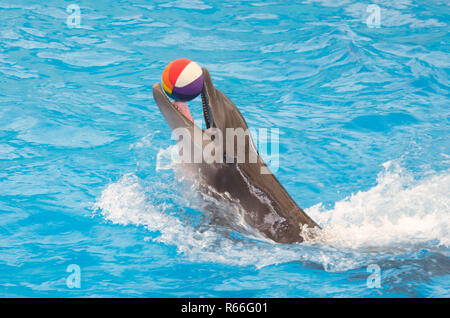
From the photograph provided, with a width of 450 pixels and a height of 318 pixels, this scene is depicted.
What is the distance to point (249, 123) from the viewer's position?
26.3 feet

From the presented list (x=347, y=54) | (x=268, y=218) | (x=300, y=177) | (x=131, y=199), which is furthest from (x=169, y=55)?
(x=268, y=218)

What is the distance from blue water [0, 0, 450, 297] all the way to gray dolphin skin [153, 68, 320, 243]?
0.18 meters

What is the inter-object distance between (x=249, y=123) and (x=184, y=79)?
A: 3.91 metres

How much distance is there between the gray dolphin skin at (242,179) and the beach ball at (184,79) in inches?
4.1

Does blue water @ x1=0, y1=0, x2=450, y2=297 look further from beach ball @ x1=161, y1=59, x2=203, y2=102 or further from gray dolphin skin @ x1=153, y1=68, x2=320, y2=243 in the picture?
beach ball @ x1=161, y1=59, x2=203, y2=102

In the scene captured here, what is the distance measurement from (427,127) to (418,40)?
360 centimetres

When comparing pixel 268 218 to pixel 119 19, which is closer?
pixel 268 218

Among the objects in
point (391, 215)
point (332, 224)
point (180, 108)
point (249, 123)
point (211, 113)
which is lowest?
point (332, 224)

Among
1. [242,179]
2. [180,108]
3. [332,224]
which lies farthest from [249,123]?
[180,108]

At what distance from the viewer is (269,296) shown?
461 centimetres

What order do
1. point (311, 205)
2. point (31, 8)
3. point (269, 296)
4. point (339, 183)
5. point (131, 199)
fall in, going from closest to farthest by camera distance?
point (269, 296) → point (131, 199) → point (311, 205) → point (339, 183) → point (31, 8)

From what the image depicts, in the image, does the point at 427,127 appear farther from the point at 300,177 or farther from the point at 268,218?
the point at 268,218

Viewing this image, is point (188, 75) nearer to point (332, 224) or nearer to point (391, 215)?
point (332, 224)

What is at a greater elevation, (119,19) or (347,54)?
(119,19)
